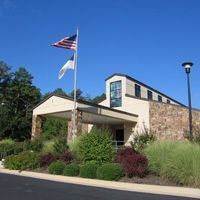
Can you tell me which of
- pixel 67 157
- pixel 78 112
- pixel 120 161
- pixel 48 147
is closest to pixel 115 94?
pixel 78 112

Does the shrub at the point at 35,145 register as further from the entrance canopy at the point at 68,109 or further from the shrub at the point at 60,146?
the entrance canopy at the point at 68,109

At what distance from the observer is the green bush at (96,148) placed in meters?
17.4

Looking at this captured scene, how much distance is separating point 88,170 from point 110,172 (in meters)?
1.38

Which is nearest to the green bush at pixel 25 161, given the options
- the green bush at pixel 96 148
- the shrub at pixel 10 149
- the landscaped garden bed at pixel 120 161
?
the landscaped garden bed at pixel 120 161

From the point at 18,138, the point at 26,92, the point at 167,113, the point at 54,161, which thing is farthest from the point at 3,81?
the point at 54,161

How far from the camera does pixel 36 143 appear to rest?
81.1ft

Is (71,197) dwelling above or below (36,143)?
below

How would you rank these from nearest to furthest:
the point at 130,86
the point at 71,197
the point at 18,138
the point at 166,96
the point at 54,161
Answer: the point at 71,197 < the point at 54,161 < the point at 130,86 < the point at 166,96 < the point at 18,138

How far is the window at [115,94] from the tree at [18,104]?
17.7m

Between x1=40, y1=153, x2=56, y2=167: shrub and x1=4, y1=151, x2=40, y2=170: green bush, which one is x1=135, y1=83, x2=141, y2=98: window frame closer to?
x1=4, y1=151, x2=40, y2=170: green bush

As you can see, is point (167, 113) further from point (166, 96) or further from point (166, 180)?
point (166, 180)

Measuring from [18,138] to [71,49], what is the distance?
26851mm

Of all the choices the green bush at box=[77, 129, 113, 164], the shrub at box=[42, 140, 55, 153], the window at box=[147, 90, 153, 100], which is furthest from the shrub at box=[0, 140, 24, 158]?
the window at box=[147, 90, 153, 100]

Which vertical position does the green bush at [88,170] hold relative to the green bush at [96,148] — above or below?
below
